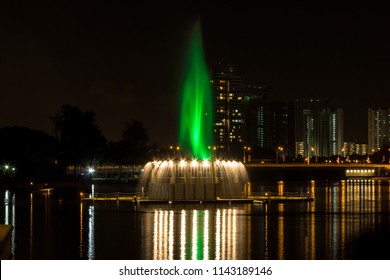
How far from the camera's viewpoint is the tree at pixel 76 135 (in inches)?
4958

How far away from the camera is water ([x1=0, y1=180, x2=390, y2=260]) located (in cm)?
2934

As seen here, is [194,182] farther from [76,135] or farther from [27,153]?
[76,135]

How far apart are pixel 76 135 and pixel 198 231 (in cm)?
9126

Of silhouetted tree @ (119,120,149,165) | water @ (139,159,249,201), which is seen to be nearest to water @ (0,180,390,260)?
water @ (139,159,249,201)

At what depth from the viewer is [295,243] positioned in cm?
3234

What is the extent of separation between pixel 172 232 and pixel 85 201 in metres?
28.0

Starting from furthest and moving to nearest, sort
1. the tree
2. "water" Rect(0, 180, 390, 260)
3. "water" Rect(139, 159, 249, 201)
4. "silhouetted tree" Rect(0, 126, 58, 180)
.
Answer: the tree < "silhouetted tree" Rect(0, 126, 58, 180) < "water" Rect(139, 159, 249, 201) < "water" Rect(0, 180, 390, 260)

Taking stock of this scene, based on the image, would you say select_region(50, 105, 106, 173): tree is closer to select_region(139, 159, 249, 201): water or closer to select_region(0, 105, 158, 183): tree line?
select_region(0, 105, 158, 183): tree line

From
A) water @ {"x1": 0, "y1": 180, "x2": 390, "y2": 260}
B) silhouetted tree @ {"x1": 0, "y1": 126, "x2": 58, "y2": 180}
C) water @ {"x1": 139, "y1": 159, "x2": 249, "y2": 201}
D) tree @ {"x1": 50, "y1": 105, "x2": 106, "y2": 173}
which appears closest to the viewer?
water @ {"x1": 0, "y1": 180, "x2": 390, "y2": 260}

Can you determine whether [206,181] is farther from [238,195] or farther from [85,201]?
[85,201]

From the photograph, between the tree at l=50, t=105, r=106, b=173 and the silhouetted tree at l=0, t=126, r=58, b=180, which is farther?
the tree at l=50, t=105, r=106, b=173

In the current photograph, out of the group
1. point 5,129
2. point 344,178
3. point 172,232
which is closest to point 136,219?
point 172,232

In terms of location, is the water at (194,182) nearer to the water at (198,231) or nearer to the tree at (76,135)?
the water at (198,231)

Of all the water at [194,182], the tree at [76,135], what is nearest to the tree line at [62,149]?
the tree at [76,135]
